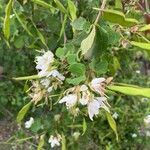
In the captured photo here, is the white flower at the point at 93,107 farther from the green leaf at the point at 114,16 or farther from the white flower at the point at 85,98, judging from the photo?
the green leaf at the point at 114,16

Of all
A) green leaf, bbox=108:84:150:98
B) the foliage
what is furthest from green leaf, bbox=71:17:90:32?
green leaf, bbox=108:84:150:98

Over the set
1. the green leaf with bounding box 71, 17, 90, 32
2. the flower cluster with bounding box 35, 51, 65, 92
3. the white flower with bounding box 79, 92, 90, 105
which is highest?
the green leaf with bounding box 71, 17, 90, 32

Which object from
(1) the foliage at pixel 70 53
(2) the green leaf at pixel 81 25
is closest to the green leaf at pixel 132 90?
(1) the foliage at pixel 70 53

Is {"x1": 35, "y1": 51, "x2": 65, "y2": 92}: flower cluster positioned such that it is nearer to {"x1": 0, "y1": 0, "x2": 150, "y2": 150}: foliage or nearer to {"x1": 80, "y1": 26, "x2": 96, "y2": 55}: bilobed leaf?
{"x1": 0, "y1": 0, "x2": 150, "y2": 150}: foliage

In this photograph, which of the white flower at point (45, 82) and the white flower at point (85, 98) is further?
the white flower at point (45, 82)

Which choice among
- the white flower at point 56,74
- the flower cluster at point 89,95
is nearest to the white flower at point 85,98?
the flower cluster at point 89,95

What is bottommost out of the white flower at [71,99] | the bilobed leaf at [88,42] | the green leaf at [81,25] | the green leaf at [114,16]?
the white flower at [71,99]

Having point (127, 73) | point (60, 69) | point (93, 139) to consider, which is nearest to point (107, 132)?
point (93, 139)

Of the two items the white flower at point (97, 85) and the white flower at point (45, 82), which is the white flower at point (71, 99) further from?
the white flower at point (45, 82)

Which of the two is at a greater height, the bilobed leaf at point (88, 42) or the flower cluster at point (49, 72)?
the bilobed leaf at point (88, 42)

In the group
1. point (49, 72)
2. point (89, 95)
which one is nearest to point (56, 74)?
point (49, 72)

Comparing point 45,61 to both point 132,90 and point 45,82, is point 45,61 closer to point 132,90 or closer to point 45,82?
point 45,82
